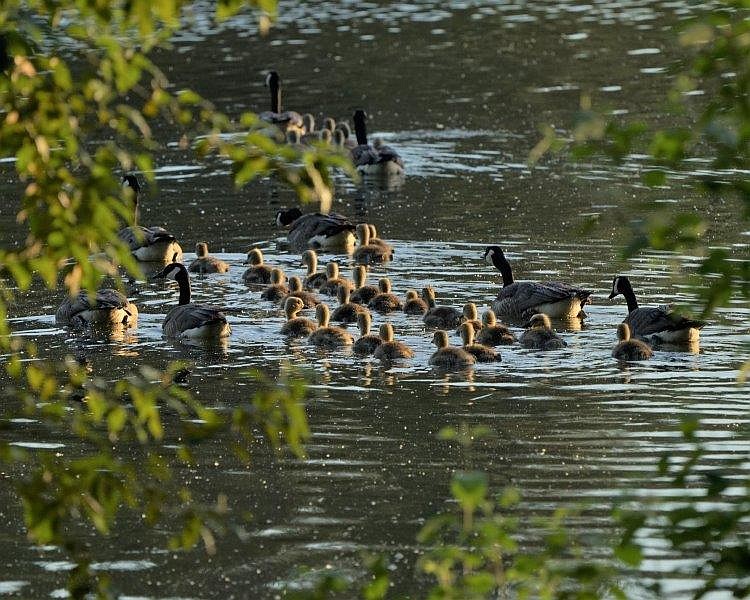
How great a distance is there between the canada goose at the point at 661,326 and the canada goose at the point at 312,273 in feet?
15.1

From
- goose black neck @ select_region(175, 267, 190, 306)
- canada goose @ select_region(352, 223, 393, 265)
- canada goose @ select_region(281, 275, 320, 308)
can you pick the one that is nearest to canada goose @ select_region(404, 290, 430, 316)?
canada goose @ select_region(281, 275, 320, 308)

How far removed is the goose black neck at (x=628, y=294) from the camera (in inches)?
686

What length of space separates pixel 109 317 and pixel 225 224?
6741 mm

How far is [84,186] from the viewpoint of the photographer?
571cm

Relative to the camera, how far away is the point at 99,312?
17.4 metres

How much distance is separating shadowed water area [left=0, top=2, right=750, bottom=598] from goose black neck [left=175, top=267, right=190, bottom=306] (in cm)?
44

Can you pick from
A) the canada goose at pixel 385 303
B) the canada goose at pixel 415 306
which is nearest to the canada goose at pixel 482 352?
the canada goose at pixel 415 306

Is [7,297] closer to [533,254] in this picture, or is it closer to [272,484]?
[272,484]

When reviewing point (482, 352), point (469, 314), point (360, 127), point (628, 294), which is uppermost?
point (360, 127)

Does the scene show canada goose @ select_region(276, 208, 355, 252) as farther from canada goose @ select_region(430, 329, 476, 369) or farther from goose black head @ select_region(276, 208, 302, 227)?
canada goose @ select_region(430, 329, 476, 369)

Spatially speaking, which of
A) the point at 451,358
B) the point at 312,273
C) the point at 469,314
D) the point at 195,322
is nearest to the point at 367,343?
the point at 451,358

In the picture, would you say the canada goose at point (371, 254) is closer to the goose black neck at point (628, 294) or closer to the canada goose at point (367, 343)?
the goose black neck at point (628, 294)

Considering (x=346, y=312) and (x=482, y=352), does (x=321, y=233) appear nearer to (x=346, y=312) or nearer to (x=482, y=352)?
(x=346, y=312)

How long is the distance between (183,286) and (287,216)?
5.32 meters
